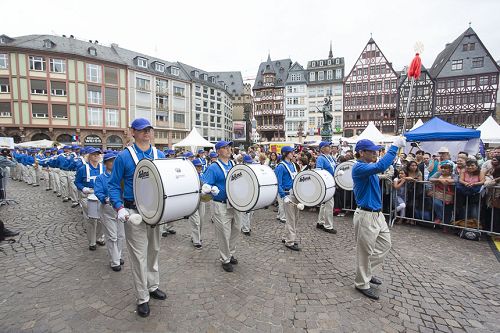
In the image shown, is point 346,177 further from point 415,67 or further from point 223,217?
point 223,217

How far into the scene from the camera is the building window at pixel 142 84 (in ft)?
138

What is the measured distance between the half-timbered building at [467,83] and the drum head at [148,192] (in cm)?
4767

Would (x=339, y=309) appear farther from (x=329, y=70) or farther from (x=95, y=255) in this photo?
(x=329, y=70)

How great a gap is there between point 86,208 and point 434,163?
928 cm

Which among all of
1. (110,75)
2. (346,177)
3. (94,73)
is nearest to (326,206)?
(346,177)

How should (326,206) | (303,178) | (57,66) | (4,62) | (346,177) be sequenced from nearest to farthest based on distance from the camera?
(303,178), (326,206), (346,177), (4,62), (57,66)

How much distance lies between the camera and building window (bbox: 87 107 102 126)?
37.1 metres

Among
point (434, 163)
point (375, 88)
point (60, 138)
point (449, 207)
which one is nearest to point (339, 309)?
point (449, 207)

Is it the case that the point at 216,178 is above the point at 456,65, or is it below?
below

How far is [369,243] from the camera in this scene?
3693mm

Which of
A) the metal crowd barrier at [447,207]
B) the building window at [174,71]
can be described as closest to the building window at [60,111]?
the building window at [174,71]

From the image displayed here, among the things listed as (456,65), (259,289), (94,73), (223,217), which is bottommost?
(259,289)

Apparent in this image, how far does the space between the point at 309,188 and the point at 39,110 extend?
4085 cm

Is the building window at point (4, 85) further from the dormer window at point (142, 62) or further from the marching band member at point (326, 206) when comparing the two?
the marching band member at point (326, 206)
